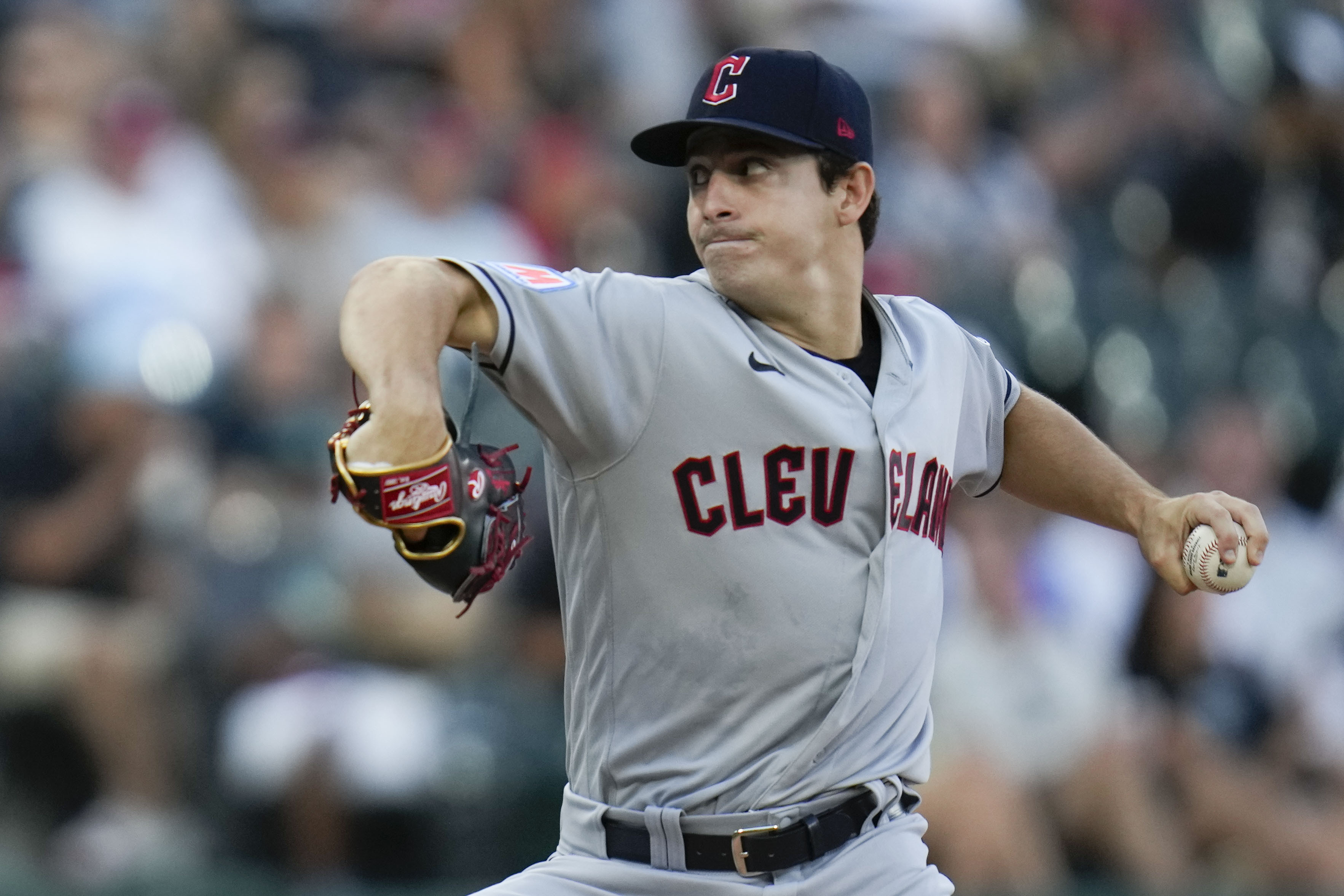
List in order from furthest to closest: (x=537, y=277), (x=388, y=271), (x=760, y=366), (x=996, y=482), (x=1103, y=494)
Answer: (x=996, y=482), (x=1103, y=494), (x=760, y=366), (x=537, y=277), (x=388, y=271)

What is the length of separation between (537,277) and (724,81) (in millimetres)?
543

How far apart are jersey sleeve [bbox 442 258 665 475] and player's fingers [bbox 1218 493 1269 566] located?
1.08 meters

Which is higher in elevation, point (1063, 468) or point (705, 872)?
point (1063, 468)

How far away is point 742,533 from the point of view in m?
2.85

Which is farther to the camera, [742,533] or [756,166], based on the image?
[756,166]

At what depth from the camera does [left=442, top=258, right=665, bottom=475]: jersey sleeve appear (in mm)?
2643

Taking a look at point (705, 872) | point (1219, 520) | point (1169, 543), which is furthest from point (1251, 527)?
point (705, 872)

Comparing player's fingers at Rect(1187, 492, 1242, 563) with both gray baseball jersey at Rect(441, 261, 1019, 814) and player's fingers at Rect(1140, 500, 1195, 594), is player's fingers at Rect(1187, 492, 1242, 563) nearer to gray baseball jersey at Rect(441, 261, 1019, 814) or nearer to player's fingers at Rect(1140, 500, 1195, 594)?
player's fingers at Rect(1140, 500, 1195, 594)

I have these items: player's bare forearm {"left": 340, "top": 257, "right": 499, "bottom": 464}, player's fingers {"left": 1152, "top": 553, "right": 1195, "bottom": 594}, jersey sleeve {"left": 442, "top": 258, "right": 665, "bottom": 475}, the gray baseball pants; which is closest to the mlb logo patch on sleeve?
jersey sleeve {"left": 442, "top": 258, "right": 665, "bottom": 475}

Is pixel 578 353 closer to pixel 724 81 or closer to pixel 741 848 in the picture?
pixel 724 81

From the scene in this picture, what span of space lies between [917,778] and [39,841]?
127 inches

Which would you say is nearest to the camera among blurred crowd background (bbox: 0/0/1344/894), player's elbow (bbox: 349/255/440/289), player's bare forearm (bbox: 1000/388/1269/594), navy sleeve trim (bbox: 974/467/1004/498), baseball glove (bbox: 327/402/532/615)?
baseball glove (bbox: 327/402/532/615)

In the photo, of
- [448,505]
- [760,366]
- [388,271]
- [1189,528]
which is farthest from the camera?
[1189,528]

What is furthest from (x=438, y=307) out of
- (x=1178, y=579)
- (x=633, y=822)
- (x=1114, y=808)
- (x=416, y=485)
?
(x=1114, y=808)
